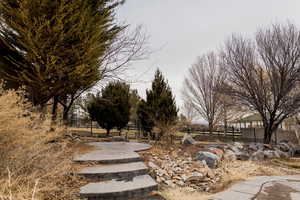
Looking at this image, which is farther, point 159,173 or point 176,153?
point 176,153

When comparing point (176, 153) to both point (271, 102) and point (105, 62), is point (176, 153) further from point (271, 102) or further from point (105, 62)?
point (271, 102)

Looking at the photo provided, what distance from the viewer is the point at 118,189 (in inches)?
105

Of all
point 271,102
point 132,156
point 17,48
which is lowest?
point 132,156

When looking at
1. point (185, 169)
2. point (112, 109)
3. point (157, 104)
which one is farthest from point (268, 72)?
point (112, 109)

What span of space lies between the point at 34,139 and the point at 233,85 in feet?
38.8

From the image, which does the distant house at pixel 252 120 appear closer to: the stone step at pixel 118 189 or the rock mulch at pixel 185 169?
the rock mulch at pixel 185 169

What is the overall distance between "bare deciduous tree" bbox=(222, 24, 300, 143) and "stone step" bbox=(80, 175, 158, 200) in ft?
33.4

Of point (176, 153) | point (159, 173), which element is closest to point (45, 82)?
point (159, 173)

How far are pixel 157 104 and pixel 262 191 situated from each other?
8.47 m

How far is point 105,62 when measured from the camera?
260 inches

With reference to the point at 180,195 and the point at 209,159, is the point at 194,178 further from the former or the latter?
the point at 209,159

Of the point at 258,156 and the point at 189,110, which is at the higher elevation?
the point at 189,110

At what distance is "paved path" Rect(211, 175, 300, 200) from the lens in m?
2.79

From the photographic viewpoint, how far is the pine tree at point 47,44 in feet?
13.7
